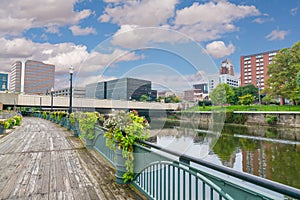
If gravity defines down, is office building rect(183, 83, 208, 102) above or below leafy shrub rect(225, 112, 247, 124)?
above

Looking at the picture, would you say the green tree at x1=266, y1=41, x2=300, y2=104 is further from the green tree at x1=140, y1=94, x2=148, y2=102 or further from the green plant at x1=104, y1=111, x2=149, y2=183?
the green plant at x1=104, y1=111, x2=149, y2=183

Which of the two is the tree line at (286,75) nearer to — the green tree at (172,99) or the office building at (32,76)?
the green tree at (172,99)

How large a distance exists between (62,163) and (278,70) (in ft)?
121

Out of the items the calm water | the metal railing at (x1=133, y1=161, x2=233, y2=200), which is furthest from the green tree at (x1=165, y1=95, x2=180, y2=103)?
the metal railing at (x1=133, y1=161, x2=233, y2=200)

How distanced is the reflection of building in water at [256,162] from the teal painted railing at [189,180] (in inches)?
266

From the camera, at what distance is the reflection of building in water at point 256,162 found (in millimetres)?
8812

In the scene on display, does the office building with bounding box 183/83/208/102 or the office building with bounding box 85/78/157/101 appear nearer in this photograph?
the office building with bounding box 85/78/157/101

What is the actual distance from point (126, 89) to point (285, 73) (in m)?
33.0

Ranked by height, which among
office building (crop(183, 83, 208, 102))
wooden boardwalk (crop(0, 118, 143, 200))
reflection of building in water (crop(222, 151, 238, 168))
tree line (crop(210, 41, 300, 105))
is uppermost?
tree line (crop(210, 41, 300, 105))

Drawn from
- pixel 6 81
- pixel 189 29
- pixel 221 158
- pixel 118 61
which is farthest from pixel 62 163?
pixel 6 81

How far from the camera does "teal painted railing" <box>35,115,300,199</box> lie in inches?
54.3

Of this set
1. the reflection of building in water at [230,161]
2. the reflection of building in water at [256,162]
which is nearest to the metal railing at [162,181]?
the reflection of building in water at [256,162]

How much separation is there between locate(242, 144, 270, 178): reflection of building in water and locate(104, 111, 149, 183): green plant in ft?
22.9

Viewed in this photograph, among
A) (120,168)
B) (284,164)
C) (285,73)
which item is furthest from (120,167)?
(285,73)
